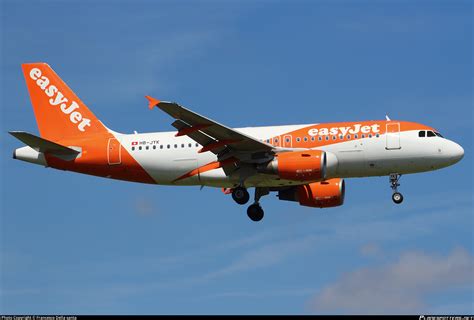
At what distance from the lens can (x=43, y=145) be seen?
5278 centimetres

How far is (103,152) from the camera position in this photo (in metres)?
53.2

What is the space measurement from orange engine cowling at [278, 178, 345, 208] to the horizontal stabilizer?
1215 cm

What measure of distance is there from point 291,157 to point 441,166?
747 cm

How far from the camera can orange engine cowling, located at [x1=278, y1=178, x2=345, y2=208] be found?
53844mm

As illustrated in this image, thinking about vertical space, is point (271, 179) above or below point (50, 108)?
below

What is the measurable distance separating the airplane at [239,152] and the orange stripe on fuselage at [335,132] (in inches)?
2.0

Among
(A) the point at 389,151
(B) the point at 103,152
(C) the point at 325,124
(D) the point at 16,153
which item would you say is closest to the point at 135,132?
(B) the point at 103,152

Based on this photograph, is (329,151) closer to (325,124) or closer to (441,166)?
(325,124)

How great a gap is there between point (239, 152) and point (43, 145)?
34.2ft

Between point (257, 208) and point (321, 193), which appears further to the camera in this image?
point (321, 193)

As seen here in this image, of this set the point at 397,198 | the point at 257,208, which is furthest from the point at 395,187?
the point at 257,208

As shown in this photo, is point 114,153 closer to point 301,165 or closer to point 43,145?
point 43,145

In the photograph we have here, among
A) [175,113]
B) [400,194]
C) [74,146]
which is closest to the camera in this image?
[175,113]

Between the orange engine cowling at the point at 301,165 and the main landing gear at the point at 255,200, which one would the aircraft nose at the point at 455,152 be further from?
the main landing gear at the point at 255,200
